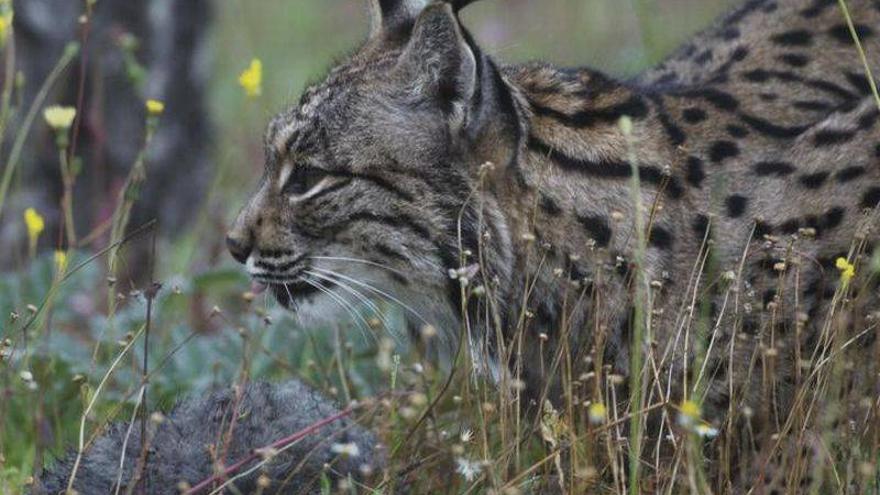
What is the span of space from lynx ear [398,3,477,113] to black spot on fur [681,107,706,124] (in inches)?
30.1

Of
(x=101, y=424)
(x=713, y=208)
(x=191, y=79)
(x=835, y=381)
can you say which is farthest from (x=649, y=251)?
(x=191, y=79)

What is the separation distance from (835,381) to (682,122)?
1.04m

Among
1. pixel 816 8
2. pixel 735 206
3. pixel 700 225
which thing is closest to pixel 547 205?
pixel 700 225

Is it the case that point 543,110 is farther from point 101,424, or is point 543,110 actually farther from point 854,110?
point 101,424

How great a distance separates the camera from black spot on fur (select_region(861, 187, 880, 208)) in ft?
17.7

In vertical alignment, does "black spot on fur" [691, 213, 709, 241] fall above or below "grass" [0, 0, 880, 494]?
above

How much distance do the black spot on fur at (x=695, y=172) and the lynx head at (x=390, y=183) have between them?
1.80 ft

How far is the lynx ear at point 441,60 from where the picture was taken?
5117 millimetres

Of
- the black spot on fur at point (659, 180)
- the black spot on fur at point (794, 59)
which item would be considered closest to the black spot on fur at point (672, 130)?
the black spot on fur at point (659, 180)

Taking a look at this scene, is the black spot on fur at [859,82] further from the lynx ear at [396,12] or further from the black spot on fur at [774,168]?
the lynx ear at [396,12]

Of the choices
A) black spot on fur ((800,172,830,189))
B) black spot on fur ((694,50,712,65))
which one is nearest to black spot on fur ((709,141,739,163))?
black spot on fur ((800,172,830,189))

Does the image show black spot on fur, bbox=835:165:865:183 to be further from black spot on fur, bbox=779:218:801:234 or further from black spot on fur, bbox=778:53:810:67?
black spot on fur, bbox=778:53:810:67

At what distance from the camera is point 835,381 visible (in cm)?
491

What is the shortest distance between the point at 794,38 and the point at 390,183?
1878 millimetres
